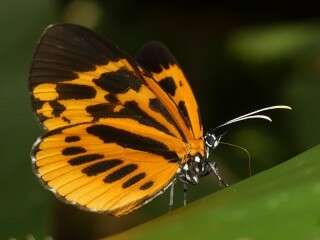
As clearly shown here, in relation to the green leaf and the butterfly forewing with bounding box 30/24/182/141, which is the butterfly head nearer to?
the butterfly forewing with bounding box 30/24/182/141

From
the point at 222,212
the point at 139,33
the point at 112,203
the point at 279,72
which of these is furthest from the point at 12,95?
the point at 222,212

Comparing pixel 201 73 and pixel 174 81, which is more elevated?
pixel 174 81

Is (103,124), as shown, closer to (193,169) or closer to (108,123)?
(108,123)

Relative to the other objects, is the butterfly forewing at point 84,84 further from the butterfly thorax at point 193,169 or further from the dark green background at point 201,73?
the dark green background at point 201,73

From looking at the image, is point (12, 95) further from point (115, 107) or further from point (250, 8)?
point (250, 8)

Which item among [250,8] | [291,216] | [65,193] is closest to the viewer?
[291,216]

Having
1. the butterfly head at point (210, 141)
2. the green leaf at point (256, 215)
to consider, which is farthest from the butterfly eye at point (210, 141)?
the green leaf at point (256, 215)

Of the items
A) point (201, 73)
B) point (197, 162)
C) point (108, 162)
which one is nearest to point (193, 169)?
point (197, 162)
